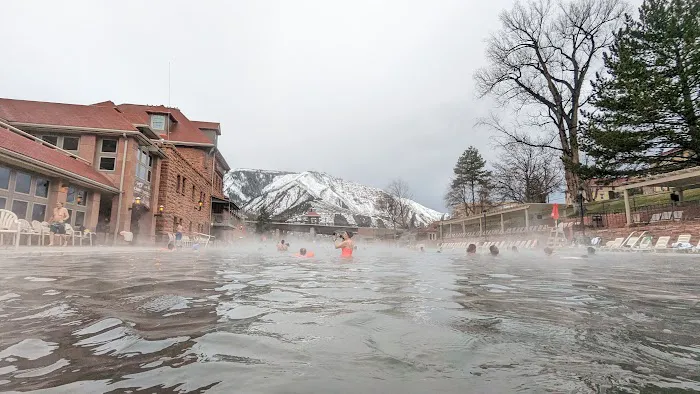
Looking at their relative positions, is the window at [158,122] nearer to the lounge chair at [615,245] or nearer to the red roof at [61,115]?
the red roof at [61,115]

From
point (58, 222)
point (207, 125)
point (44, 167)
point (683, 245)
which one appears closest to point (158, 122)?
point (207, 125)

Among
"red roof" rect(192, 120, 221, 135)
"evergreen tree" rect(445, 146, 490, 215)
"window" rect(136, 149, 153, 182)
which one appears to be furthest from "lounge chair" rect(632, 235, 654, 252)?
"evergreen tree" rect(445, 146, 490, 215)

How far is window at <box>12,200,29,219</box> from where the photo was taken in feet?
44.0

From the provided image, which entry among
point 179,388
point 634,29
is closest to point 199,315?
point 179,388

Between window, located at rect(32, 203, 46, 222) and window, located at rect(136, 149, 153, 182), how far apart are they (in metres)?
5.26

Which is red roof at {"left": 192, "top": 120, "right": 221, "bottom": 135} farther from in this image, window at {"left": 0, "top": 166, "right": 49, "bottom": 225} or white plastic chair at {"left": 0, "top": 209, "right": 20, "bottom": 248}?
white plastic chair at {"left": 0, "top": 209, "right": 20, "bottom": 248}

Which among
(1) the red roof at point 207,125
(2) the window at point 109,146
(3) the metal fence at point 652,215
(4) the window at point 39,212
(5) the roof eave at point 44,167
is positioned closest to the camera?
(5) the roof eave at point 44,167

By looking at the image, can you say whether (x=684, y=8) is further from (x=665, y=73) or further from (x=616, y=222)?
(x=616, y=222)

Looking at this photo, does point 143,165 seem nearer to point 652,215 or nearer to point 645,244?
point 645,244

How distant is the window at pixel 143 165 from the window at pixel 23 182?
230 inches

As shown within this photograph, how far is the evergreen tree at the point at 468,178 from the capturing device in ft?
202

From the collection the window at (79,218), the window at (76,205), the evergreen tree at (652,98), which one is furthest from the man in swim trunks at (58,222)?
the evergreen tree at (652,98)

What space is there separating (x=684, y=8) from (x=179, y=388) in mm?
28416

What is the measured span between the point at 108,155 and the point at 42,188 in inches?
192
